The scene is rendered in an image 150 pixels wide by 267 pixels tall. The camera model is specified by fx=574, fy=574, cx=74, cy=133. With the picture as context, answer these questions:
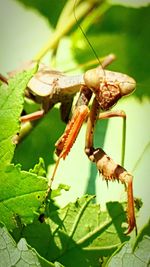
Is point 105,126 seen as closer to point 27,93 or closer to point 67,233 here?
point 27,93

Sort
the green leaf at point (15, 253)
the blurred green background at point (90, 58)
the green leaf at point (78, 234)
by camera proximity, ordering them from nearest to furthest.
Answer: the green leaf at point (15, 253) < the green leaf at point (78, 234) < the blurred green background at point (90, 58)

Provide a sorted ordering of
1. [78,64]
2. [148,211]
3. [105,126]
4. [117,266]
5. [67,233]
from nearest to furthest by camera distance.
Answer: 1. [117,266]
2. [67,233]
3. [148,211]
4. [105,126]
5. [78,64]

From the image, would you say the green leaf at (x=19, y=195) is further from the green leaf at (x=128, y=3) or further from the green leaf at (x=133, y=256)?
the green leaf at (x=128, y=3)

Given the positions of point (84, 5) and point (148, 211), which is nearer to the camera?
point (148, 211)

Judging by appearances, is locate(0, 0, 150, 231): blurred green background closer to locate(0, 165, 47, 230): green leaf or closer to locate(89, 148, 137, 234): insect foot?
locate(89, 148, 137, 234): insect foot

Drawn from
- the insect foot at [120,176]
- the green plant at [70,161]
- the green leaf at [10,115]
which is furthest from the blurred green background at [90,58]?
the green leaf at [10,115]

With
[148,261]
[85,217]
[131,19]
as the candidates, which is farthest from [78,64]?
[148,261]

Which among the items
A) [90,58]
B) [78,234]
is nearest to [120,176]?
[78,234]

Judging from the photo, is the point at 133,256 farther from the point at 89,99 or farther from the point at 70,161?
the point at 70,161
